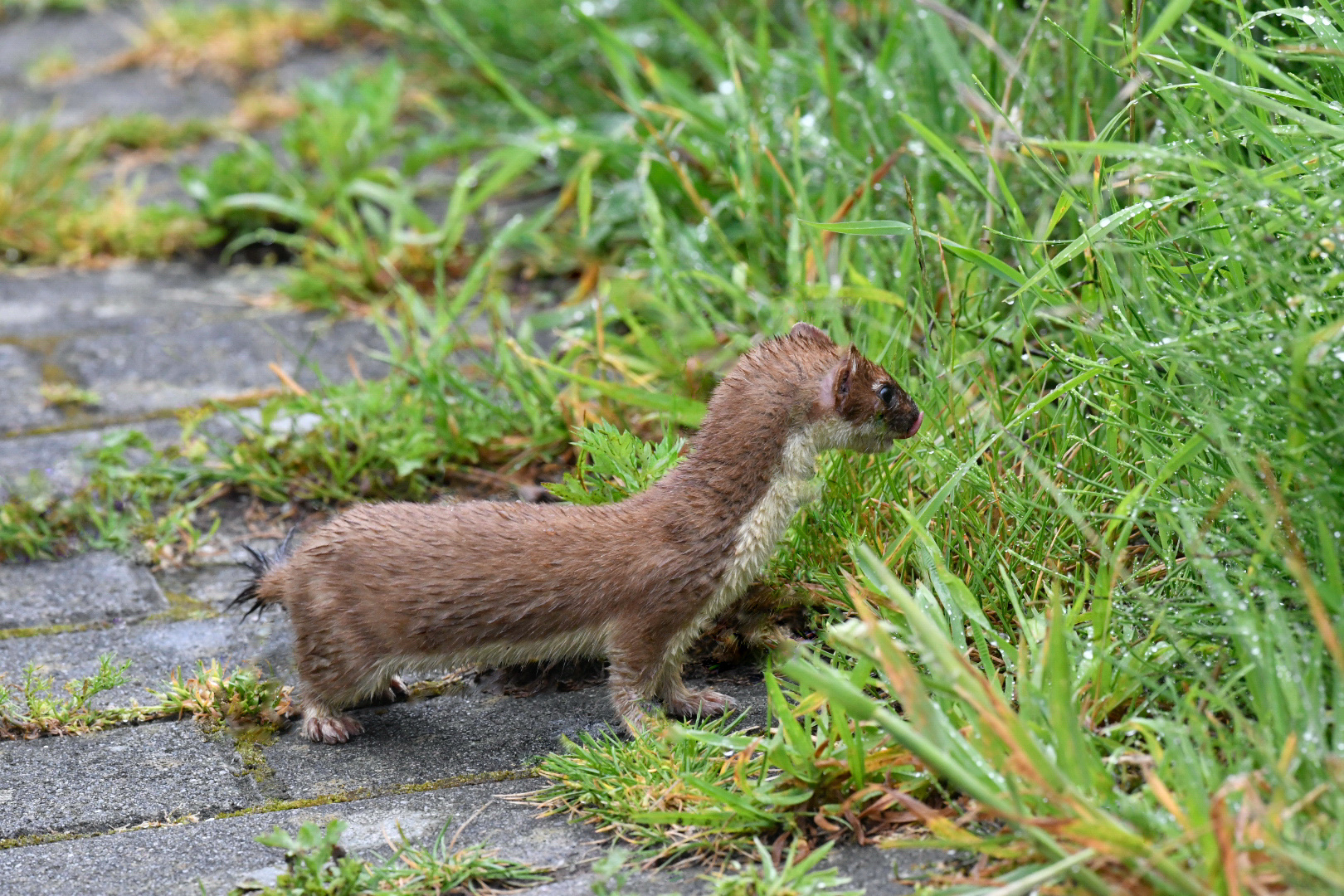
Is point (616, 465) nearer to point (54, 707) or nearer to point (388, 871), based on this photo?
point (388, 871)

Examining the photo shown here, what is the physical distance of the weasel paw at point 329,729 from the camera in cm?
333

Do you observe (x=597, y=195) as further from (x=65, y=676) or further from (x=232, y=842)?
(x=232, y=842)

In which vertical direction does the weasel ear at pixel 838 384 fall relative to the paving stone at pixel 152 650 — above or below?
above

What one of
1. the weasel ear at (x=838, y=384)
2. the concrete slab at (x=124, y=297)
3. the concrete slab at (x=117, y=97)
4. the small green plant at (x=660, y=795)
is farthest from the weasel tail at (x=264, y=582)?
the concrete slab at (x=117, y=97)

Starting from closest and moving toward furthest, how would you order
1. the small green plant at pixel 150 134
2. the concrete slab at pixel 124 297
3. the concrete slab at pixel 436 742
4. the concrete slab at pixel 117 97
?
the concrete slab at pixel 436 742, the concrete slab at pixel 124 297, the small green plant at pixel 150 134, the concrete slab at pixel 117 97

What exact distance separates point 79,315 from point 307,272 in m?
0.99

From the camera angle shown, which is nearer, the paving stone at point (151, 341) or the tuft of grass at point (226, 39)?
the paving stone at point (151, 341)

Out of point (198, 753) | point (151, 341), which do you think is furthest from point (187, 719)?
point (151, 341)

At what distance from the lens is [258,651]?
12.5 ft

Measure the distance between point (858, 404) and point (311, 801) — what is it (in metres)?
1.59

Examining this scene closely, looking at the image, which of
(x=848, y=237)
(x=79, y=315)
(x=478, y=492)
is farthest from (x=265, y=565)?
(x=79, y=315)

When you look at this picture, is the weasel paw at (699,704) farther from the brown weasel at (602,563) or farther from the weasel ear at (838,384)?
the weasel ear at (838,384)

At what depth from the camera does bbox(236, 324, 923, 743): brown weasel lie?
326cm

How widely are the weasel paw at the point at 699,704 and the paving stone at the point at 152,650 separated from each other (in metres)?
1.09
